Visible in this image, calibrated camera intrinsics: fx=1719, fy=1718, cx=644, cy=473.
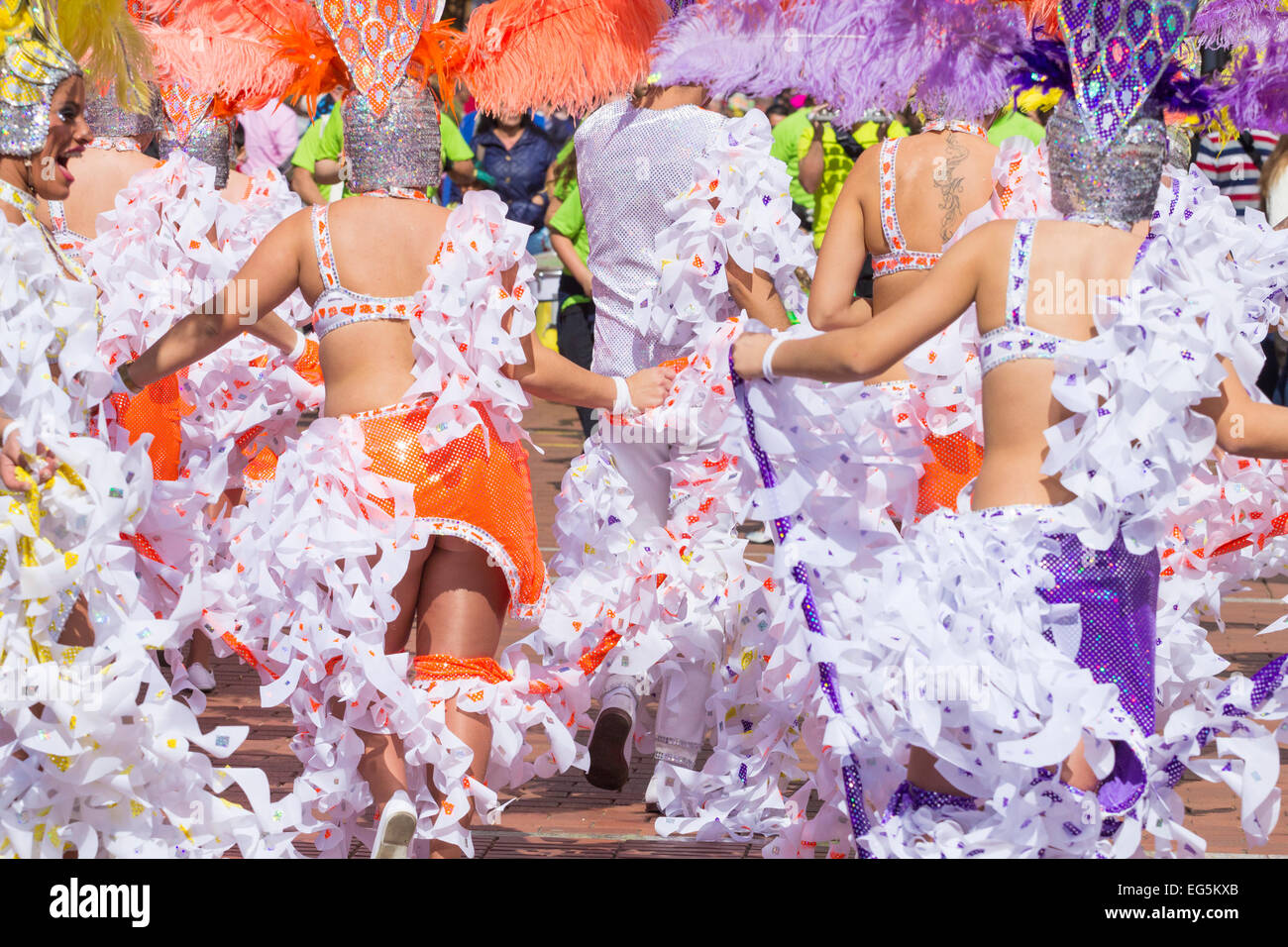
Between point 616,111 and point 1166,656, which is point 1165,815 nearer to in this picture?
point 1166,656

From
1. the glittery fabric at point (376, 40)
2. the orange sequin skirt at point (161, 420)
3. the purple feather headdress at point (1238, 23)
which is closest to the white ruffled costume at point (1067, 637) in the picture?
the purple feather headdress at point (1238, 23)

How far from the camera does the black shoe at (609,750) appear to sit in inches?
209

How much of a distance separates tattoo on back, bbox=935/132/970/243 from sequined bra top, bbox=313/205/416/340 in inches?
62.2

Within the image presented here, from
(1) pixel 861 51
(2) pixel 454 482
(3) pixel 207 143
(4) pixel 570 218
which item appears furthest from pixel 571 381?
(4) pixel 570 218

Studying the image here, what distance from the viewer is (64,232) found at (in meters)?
5.83

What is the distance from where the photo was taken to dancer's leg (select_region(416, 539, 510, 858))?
13.5ft

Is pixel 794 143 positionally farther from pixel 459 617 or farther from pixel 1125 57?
pixel 1125 57

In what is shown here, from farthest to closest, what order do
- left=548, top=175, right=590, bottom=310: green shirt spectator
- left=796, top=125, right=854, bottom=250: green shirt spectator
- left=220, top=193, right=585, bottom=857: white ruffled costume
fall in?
left=796, top=125, right=854, bottom=250: green shirt spectator < left=548, top=175, right=590, bottom=310: green shirt spectator < left=220, top=193, right=585, bottom=857: white ruffled costume

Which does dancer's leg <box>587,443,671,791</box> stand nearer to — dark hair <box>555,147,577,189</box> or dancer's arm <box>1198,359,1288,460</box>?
dark hair <box>555,147,577,189</box>

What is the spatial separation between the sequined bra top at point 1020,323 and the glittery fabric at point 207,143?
4.16 metres

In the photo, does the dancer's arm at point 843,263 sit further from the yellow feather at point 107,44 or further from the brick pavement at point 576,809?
the yellow feather at point 107,44

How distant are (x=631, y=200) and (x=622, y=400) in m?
1.01

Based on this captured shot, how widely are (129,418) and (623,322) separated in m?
1.70

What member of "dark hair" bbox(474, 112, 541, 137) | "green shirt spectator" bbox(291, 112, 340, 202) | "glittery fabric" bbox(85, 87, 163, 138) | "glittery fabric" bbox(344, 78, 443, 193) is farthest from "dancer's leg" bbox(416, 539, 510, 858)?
"dark hair" bbox(474, 112, 541, 137)
